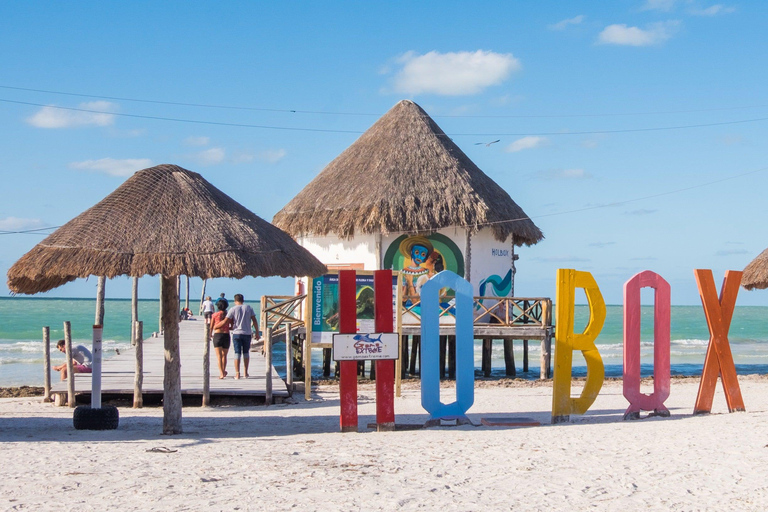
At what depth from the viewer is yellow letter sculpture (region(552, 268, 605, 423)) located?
9.95 meters

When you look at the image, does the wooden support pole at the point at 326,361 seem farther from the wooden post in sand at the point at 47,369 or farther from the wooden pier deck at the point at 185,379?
the wooden post in sand at the point at 47,369

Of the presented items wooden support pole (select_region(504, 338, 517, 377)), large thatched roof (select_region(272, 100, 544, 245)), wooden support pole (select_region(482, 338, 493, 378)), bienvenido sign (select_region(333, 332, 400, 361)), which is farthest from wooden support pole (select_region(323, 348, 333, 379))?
bienvenido sign (select_region(333, 332, 400, 361))

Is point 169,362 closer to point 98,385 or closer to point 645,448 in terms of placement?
point 98,385

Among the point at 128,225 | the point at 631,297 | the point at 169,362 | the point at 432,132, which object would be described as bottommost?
the point at 169,362

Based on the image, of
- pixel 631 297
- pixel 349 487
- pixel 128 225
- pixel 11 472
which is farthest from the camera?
pixel 631 297

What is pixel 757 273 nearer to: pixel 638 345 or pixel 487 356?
pixel 487 356

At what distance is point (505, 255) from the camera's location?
21.5 meters

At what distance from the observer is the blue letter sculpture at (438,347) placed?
31.7 ft

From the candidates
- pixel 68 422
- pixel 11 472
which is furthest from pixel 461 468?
pixel 68 422

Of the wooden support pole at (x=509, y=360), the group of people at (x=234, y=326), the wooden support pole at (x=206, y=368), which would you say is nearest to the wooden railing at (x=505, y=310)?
the wooden support pole at (x=509, y=360)

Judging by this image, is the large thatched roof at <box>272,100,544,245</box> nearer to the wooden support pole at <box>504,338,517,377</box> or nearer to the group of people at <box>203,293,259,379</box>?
the wooden support pole at <box>504,338,517,377</box>

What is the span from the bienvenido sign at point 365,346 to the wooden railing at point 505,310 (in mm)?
9581

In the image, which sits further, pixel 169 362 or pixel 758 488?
pixel 169 362

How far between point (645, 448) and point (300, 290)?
14.1 m
